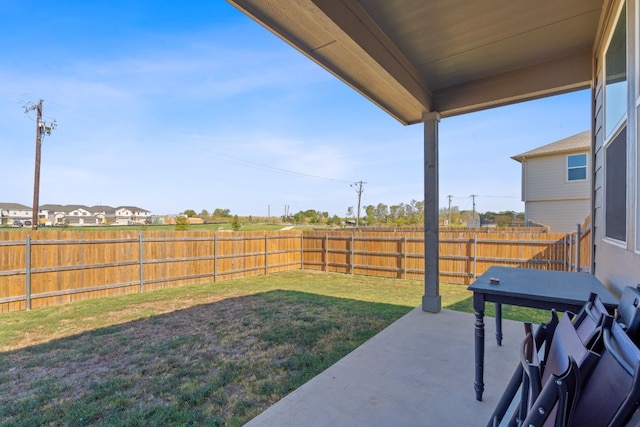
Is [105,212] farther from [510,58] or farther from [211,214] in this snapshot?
[510,58]

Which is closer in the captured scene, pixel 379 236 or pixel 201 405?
pixel 201 405

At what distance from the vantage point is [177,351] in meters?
3.34

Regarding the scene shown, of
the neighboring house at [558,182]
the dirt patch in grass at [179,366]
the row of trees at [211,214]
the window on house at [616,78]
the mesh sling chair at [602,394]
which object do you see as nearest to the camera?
the mesh sling chair at [602,394]

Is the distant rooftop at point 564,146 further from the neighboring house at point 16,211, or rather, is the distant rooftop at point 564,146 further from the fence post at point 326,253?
the neighboring house at point 16,211

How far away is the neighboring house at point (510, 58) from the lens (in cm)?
178

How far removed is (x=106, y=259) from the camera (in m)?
6.38

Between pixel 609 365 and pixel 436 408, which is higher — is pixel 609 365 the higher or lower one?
the higher one

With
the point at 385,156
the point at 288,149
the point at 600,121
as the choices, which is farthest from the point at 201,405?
the point at 385,156

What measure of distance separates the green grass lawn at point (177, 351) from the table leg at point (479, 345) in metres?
1.31

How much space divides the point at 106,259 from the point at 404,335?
628 cm

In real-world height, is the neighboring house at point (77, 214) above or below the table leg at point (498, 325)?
above

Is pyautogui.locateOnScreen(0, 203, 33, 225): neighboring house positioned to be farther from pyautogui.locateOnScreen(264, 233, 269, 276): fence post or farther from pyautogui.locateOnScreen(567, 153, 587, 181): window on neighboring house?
pyautogui.locateOnScreen(567, 153, 587, 181): window on neighboring house

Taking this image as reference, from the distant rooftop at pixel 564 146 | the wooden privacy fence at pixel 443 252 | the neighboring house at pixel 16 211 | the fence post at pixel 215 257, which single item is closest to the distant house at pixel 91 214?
the neighboring house at pixel 16 211

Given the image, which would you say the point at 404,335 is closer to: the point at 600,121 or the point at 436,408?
the point at 436,408
